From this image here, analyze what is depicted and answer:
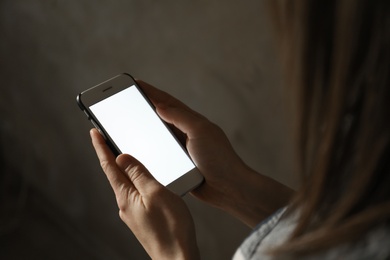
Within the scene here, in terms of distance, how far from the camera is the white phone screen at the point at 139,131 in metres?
0.85

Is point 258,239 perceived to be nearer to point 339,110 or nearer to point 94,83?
point 339,110

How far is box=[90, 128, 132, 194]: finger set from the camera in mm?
736

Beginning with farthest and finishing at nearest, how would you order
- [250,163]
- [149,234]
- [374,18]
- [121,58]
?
[121,58] → [250,163] → [149,234] → [374,18]

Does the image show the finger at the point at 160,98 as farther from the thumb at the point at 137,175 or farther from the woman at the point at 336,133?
the woman at the point at 336,133

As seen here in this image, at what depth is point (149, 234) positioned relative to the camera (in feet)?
2.21

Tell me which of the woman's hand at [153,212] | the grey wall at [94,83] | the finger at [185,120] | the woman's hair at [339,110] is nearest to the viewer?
the woman's hair at [339,110]

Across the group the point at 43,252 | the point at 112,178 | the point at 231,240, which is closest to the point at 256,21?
the point at 112,178

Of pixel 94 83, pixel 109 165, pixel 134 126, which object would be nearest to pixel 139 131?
pixel 134 126

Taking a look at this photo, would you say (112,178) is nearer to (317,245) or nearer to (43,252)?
(317,245)

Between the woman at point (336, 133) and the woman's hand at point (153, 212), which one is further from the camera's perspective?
the woman's hand at point (153, 212)

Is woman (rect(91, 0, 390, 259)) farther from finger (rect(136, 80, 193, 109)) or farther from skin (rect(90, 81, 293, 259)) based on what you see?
finger (rect(136, 80, 193, 109))

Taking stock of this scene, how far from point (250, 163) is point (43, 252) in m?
0.69

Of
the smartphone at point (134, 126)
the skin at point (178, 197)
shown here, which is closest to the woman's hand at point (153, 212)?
the skin at point (178, 197)

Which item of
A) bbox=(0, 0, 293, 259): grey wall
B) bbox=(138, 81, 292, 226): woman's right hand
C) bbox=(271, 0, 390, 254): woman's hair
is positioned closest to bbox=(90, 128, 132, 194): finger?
bbox=(138, 81, 292, 226): woman's right hand
